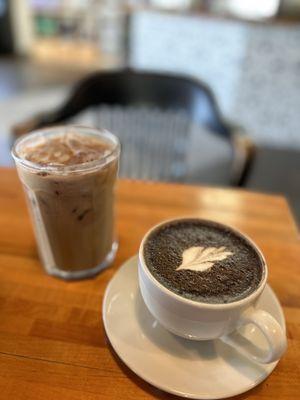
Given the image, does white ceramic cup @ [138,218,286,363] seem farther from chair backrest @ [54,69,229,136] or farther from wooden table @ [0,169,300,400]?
chair backrest @ [54,69,229,136]

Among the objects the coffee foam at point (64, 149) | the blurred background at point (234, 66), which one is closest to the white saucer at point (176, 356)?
the coffee foam at point (64, 149)

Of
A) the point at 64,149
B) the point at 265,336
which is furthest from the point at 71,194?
the point at 265,336

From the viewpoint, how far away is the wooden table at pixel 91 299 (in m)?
0.40

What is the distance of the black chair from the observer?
1.14m

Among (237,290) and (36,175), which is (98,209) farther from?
(237,290)

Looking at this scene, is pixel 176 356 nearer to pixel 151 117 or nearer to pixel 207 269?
Answer: pixel 207 269

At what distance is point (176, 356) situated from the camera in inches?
16.5

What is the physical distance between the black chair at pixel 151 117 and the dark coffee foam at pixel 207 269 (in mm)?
605

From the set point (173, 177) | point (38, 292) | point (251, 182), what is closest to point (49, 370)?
point (38, 292)

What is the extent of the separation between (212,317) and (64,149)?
319 millimetres

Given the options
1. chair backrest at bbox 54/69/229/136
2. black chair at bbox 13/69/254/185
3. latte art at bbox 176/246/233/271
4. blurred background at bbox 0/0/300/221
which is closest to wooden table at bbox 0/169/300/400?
latte art at bbox 176/246/233/271

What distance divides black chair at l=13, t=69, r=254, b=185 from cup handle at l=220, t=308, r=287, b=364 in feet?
2.24

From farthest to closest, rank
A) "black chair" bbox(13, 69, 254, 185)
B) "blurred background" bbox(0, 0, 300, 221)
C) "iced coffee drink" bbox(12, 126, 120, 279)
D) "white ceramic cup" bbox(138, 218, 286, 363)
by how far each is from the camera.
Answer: "blurred background" bbox(0, 0, 300, 221) → "black chair" bbox(13, 69, 254, 185) → "iced coffee drink" bbox(12, 126, 120, 279) → "white ceramic cup" bbox(138, 218, 286, 363)

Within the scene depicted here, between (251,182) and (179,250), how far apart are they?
1.72 m
